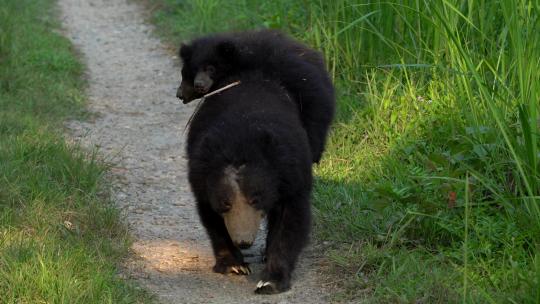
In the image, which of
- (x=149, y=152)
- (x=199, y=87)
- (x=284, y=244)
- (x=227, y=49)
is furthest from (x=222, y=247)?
(x=149, y=152)

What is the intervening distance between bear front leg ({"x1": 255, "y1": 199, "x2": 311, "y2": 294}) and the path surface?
0.07 m

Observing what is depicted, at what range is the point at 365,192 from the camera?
18.6 feet

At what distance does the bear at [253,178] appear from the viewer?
4520mm

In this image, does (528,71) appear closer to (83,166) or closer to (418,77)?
(418,77)

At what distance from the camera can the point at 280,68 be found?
5.34 meters

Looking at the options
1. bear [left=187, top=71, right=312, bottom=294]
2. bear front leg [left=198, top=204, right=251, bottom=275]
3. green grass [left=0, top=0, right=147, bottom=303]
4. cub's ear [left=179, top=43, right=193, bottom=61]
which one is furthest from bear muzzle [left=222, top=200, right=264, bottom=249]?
cub's ear [left=179, top=43, right=193, bottom=61]

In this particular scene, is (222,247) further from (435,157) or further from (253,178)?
(435,157)

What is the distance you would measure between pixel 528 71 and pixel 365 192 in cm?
140

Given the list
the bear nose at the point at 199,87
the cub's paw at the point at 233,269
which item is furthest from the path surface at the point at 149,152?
the bear nose at the point at 199,87

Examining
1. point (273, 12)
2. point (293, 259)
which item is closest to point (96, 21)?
point (273, 12)

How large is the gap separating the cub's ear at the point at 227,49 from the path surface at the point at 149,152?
3.60 ft

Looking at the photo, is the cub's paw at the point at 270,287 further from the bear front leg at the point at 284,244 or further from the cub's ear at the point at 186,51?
the cub's ear at the point at 186,51

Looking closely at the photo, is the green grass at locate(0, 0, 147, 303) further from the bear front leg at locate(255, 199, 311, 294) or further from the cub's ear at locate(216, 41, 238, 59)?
the cub's ear at locate(216, 41, 238, 59)

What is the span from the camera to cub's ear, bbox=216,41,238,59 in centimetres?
539
